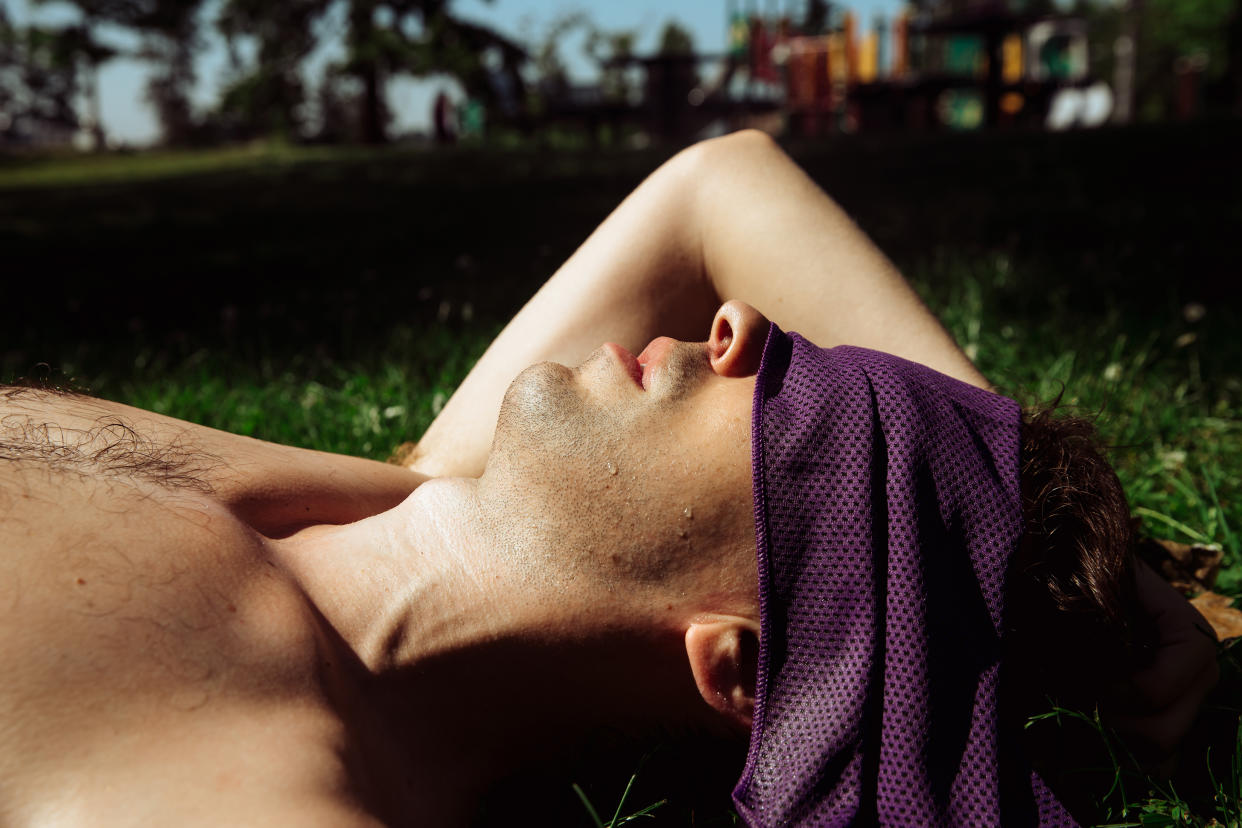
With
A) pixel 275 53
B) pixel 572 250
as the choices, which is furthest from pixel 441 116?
pixel 572 250

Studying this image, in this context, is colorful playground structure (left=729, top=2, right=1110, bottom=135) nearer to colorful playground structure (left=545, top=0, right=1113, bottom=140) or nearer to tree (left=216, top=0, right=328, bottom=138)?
colorful playground structure (left=545, top=0, right=1113, bottom=140)

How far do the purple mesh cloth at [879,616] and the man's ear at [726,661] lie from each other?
0.08m

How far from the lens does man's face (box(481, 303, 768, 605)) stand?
68.2 inches

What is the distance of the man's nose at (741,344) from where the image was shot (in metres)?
1.85

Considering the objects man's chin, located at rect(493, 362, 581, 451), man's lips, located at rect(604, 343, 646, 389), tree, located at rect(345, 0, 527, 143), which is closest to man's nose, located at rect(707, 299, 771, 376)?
man's lips, located at rect(604, 343, 646, 389)

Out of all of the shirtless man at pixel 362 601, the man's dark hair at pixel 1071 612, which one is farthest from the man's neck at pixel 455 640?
the man's dark hair at pixel 1071 612

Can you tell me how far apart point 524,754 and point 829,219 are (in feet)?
4.93

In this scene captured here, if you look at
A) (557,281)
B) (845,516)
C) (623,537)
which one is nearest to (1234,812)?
(845,516)

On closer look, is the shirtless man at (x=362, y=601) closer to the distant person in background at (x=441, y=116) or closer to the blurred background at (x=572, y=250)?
the blurred background at (x=572, y=250)

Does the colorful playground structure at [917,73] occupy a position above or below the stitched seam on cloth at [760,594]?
above

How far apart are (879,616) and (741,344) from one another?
54cm

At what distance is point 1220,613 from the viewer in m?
2.44

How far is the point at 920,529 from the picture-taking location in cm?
166

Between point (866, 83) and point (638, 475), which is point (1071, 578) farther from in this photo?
point (866, 83)
